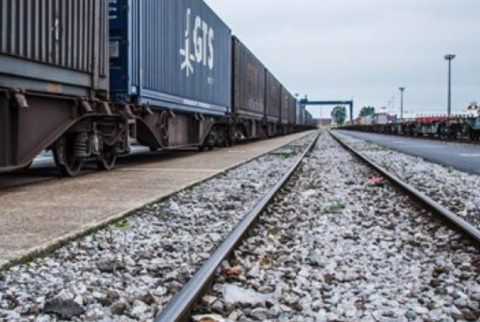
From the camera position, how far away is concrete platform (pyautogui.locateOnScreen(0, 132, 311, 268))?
5125 millimetres

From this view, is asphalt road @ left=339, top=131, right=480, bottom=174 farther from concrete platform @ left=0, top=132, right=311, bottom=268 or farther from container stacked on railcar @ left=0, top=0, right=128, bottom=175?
container stacked on railcar @ left=0, top=0, right=128, bottom=175

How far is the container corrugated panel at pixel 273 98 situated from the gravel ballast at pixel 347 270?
29.2 m

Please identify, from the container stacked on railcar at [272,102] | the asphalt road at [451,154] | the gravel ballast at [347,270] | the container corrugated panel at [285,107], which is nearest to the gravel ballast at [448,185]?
the gravel ballast at [347,270]

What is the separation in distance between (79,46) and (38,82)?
1471mm

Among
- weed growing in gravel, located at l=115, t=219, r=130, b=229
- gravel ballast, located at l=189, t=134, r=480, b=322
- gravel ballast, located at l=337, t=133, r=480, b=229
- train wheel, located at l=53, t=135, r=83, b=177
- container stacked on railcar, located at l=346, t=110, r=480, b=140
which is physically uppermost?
container stacked on railcar, located at l=346, t=110, r=480, b=140

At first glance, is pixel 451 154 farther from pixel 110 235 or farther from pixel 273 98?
pixel 273 98

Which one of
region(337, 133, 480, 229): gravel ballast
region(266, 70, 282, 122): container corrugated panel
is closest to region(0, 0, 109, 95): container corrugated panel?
region(337, 133, 480, 229): gravel ballast

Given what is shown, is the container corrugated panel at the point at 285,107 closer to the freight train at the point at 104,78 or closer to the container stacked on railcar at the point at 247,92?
the container stacked on railcar at the point at 247,92

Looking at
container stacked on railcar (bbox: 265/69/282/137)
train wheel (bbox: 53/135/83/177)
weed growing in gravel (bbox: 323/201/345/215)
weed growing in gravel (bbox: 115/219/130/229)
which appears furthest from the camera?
container stacked on railcar (bbox: 265/69/282/137)

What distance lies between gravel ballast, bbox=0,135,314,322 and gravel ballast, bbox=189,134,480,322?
0.35m

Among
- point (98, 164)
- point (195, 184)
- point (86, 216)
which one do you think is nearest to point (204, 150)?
point (98, 164)

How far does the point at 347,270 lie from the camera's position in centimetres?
452

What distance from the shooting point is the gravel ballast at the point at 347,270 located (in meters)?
3.56

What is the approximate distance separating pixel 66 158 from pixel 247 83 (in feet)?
58.1
